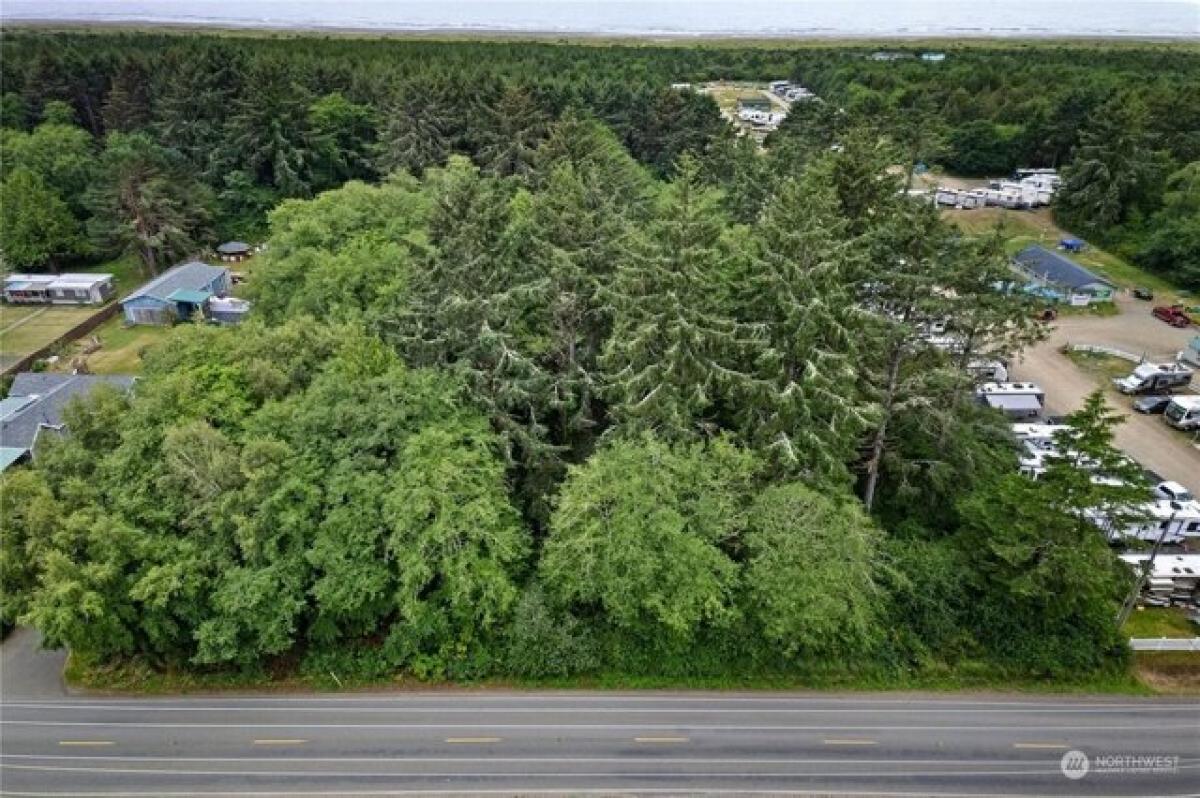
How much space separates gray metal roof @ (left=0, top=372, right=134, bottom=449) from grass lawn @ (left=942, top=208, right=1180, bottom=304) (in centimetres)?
5630

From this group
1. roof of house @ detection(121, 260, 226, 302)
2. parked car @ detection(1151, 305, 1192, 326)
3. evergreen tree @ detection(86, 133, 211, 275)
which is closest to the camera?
parked car @ detection(1151, 305, 1192, 326)

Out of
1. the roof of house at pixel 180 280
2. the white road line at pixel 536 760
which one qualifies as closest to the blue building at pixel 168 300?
the roof of house at pixel 180 280

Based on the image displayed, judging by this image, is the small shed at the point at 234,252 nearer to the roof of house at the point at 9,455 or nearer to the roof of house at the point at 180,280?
the roof of house at the point at 180,280

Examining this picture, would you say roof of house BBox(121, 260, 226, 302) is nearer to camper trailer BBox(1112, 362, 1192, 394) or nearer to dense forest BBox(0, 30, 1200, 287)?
dense forest BBox(0, 30, 1200, 287)

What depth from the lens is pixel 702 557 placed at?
80.1 ft

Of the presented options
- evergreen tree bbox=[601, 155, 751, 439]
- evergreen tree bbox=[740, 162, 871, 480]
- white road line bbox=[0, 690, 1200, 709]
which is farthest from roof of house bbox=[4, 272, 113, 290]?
evergreen tree bbox=[740, 162, 871, 480]

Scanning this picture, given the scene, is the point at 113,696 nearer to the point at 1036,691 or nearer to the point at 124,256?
the point at 1036,691

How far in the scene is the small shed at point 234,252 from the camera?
62375 mm

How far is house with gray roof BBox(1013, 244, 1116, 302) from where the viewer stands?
2114 inches

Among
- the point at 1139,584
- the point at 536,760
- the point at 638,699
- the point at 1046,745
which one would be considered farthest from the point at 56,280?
the point at 1139,584

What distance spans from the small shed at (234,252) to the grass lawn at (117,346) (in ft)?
35.6

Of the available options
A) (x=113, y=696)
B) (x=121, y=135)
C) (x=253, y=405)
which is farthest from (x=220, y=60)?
(x=113, y=696)

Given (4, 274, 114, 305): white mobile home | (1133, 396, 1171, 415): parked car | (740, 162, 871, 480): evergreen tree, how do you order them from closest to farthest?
(740, 162, 871, 480): evergreen tree → (1133, 396, 1171, 415): parked car → (4, 274, 114, 305): white mobile home

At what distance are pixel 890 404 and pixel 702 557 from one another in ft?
34.1
